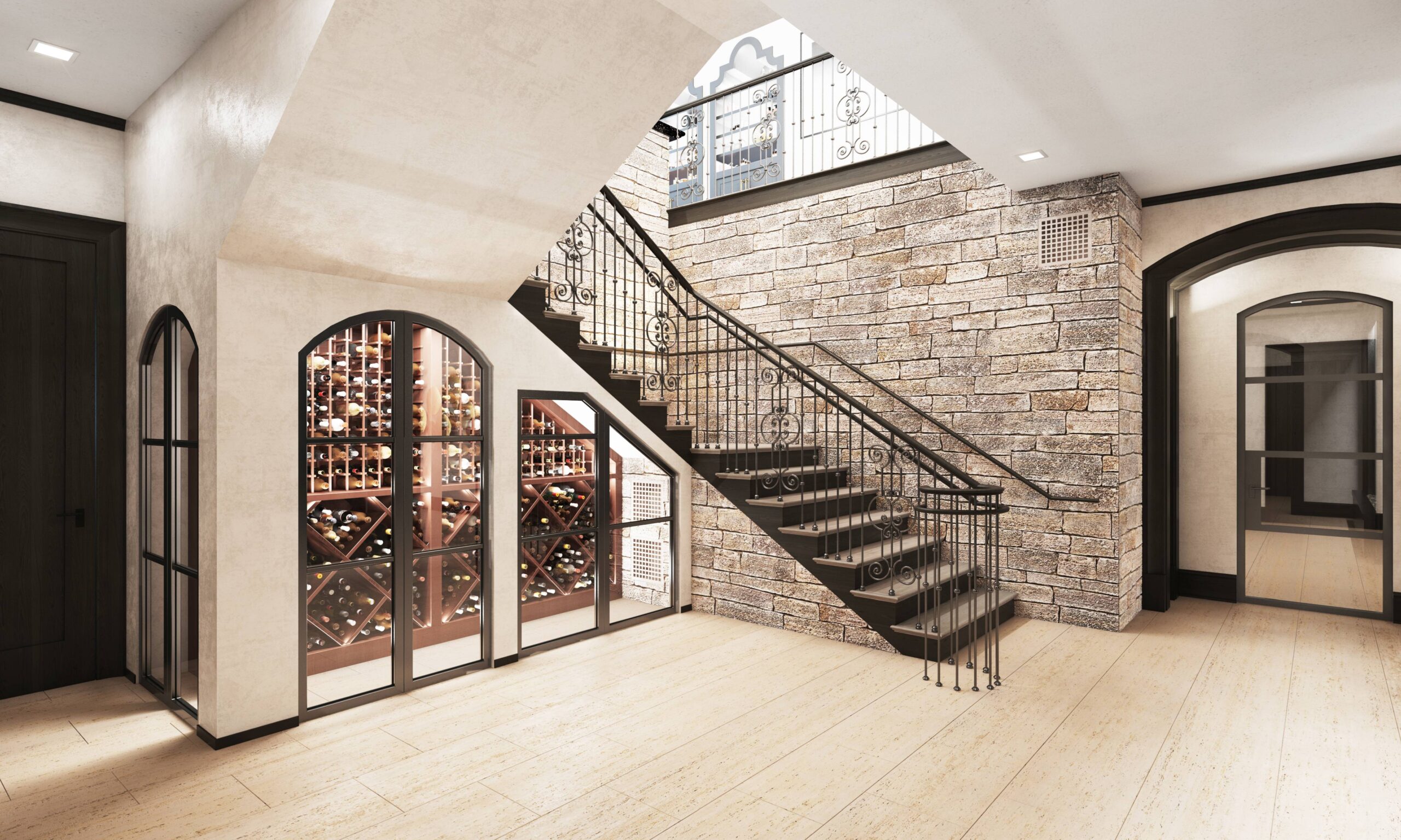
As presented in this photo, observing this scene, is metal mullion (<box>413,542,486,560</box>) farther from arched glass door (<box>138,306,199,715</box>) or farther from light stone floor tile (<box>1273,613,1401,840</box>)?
light stone floor tile (<box>1273,613,1401,840</box>)

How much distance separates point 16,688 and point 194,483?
167 cm

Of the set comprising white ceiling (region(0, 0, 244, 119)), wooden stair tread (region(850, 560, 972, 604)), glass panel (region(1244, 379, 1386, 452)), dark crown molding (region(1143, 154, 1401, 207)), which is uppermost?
white ceiling (region(0, 0, 244, 119))

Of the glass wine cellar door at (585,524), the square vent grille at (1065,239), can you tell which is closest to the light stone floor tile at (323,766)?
the glass wine cellar door at (585,524)

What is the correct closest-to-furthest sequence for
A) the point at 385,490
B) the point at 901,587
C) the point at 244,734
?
the point at 244,734 → the point at 385,490 → the point at 901,587

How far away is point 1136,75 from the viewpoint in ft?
11.7

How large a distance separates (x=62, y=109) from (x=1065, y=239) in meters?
6.17

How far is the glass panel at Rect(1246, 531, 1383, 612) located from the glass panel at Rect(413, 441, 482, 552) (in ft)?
19.1

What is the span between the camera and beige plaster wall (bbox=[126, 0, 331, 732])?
293 centimetres

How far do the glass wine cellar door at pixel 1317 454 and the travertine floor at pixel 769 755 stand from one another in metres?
1.11

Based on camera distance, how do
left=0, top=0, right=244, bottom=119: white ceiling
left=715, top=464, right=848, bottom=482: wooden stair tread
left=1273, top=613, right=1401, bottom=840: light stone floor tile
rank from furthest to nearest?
left=715, top=464, right=848, bottom=482: wooden stair tread < left=0, top=0, right=244, bottom=119: white ceiling < left=1273, top=613, right=1401, bottom=840: light stone floor tile

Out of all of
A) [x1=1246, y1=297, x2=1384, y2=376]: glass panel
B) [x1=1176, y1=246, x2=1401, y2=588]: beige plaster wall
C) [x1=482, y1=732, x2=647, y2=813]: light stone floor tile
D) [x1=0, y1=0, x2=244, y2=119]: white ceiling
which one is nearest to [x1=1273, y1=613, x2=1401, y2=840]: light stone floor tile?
[x1=1176, y1=246, x2=1401, y2=588]: beige plaster wall

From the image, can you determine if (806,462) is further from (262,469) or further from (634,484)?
(262,469)

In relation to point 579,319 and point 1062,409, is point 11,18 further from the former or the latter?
point 1062,409

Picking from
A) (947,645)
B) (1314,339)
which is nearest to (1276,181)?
(1314,339)
